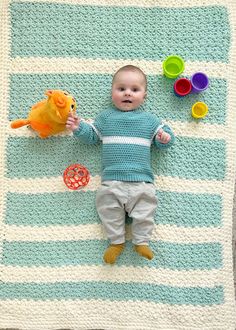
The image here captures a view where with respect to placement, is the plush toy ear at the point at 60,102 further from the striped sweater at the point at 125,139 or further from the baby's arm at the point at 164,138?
the baby's arm at the point at 164,138

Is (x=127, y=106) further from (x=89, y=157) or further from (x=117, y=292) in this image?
(x=117, y=292)

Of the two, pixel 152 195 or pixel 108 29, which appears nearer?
pixel 152 195

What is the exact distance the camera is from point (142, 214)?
1.29m

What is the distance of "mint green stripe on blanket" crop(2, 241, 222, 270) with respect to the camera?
134 centimetres

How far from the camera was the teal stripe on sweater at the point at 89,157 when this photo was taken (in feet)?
4.51

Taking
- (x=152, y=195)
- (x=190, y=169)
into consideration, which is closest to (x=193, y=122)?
(x=190, y=169)

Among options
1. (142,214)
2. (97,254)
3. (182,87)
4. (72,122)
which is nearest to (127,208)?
(142,214)

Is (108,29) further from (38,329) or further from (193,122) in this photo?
(38,329)

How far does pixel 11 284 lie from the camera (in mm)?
1347

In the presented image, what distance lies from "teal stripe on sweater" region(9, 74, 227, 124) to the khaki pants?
24 centimetres

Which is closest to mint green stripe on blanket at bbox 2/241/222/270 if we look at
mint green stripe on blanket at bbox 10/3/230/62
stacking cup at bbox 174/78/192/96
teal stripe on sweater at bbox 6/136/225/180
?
teal stripe on sweater at bbox 6/136/225/180

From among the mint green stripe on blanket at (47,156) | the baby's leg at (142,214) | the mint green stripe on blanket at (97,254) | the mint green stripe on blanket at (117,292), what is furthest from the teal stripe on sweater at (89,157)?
the mint green stripe on blanket at (117,292)

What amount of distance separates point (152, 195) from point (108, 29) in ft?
1.77

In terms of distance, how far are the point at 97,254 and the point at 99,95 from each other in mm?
486
